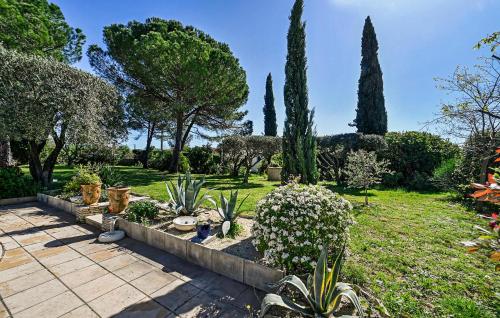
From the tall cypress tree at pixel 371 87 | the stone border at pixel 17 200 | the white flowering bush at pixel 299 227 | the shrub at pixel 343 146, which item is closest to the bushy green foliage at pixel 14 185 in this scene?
the stone border at pixel 17 200

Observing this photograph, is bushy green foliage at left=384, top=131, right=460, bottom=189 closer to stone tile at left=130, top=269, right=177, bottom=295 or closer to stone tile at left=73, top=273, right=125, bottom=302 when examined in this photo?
stone tile at left=130, top=269, right=177, bottom=295

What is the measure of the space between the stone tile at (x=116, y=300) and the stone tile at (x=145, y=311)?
77 millimetres

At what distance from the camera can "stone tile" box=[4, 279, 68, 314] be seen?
253cm

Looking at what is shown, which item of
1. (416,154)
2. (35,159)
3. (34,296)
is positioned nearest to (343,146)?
(416,154)

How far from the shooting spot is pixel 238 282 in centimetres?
305

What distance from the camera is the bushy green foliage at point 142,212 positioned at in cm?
465

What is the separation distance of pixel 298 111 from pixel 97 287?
27.5 feet

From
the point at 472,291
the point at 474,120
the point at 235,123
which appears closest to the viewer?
the point at 472,291

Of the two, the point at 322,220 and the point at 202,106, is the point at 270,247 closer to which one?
the point at 322,220

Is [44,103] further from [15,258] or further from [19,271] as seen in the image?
[19,271]

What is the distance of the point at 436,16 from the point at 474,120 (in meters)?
2.73

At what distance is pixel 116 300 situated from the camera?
2.62 meters

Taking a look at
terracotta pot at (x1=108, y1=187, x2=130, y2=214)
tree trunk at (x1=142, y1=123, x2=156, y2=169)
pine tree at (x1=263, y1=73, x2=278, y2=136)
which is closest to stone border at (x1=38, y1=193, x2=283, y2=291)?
terracotta pot at (x1=108, y1=187, x2=130, y2=214)

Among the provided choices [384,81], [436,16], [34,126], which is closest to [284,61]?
[436,16]
